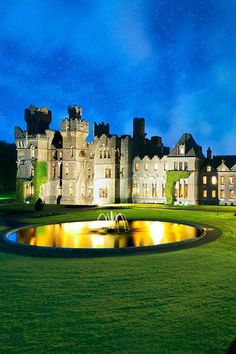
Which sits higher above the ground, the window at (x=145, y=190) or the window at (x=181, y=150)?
the window at (x=181, y=150)

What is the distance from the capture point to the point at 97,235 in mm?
26016

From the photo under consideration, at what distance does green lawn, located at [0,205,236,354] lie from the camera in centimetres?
898

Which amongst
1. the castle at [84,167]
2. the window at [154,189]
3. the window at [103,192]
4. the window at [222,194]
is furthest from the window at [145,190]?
the window at [222,194]

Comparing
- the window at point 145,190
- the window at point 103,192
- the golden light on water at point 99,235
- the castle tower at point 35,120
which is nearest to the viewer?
the golden light on water at point 99,235

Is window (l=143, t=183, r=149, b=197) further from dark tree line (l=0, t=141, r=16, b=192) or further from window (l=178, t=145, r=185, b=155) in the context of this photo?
dark tree line (l=0, t=141, r=16, b=192)

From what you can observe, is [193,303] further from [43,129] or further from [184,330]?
[43,129]

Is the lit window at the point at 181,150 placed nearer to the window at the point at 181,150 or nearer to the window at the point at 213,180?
the window at the point at 181,150

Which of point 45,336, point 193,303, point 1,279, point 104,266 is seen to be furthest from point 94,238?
point 45,336

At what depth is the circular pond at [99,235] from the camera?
22203 mm

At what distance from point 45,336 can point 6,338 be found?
3.12 feet

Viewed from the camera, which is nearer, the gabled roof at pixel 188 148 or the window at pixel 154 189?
the gabled roof at pixel 188 148

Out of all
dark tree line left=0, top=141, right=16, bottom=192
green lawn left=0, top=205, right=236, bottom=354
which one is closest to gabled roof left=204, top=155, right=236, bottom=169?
green lawn left=0, top=205, right=236, bottom=354

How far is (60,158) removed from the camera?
72000 mm

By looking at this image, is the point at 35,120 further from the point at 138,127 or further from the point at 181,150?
the point at 181,150
